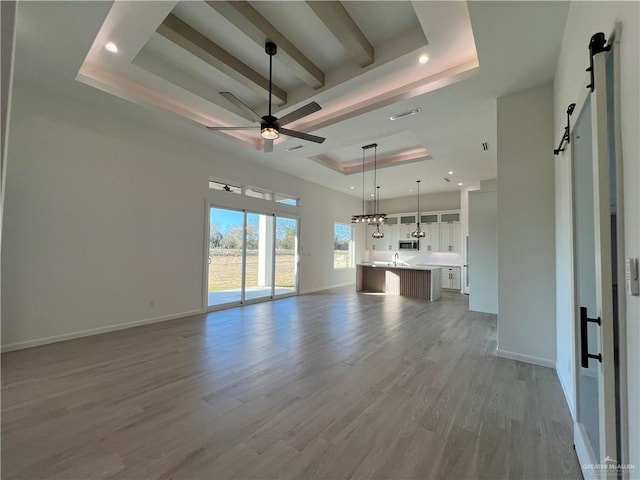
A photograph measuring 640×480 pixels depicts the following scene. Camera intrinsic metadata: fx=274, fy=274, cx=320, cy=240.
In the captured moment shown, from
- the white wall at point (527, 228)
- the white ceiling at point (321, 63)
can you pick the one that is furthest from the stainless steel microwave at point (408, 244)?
the white wall at point (527, 228)

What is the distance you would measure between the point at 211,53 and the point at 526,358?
17.2 feet

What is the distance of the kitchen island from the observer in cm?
728

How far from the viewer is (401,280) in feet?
25.8

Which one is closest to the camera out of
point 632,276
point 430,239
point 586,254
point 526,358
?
point 632,276

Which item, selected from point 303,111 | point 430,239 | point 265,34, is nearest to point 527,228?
point 303,111

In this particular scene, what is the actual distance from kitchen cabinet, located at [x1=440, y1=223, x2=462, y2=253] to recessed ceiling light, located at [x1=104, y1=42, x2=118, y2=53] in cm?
935

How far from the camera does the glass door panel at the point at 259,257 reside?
659 cm

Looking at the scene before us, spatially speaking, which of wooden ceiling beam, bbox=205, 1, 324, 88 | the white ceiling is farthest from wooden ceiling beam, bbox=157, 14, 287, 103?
wooden ceiling beam, bbox=205, 1, 324, 88

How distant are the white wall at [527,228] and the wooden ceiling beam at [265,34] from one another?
2.57 m

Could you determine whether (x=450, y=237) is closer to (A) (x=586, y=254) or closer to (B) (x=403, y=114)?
(B) (x=403, y=114)

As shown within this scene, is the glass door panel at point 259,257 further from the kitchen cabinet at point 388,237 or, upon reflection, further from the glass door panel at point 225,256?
the kitchen cabinet at point 388,237

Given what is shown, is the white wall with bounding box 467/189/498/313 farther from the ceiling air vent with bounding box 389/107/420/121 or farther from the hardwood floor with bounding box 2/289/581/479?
the ceiling air vent with bounding box 389/107/420/121

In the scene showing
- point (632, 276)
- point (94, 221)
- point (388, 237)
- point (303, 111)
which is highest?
point (303, 111)

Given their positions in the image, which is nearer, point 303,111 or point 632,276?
point 632,276
